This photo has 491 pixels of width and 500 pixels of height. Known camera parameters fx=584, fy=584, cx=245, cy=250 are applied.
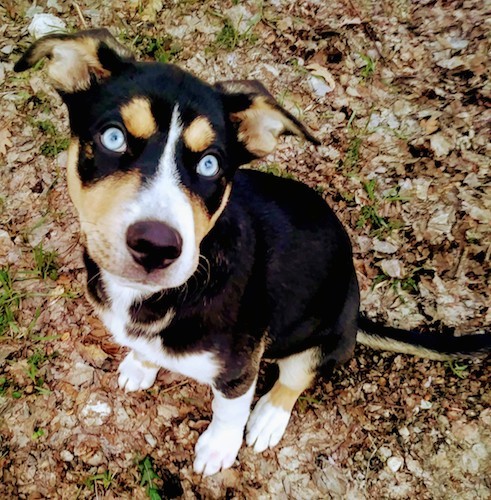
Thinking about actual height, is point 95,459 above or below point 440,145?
below

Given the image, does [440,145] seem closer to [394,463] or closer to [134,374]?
[394,463]

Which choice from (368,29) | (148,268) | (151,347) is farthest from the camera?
(368,29)

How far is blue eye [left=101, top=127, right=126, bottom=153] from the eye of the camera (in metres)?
2.39

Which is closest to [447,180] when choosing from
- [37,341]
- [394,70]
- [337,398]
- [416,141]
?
[416,141]

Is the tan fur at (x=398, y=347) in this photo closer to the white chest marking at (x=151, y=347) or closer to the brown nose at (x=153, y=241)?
the white chest marking at (x=151, y=347)

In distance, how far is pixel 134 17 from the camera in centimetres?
530

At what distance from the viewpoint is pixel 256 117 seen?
2740 millimetres

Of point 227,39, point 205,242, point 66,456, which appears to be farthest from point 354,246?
point 66,456

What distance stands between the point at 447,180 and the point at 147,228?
342cm

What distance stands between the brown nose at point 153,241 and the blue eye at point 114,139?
0.41m

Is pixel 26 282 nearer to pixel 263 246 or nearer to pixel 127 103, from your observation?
pixel 263 246

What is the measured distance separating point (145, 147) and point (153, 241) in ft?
1.52

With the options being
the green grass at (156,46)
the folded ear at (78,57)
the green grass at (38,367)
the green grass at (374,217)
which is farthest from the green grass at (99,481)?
the green grass at (156,46)

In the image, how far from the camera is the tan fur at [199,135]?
2422 mm
